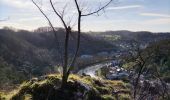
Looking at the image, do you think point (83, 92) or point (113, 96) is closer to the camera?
point (83, 92)

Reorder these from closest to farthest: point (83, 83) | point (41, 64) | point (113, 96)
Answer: point (83, 83)
point (113, 96)
point (41, 64)

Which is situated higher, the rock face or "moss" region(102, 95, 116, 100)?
the rock face

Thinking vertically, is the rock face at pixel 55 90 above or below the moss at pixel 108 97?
above

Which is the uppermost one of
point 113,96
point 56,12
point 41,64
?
point 56,12

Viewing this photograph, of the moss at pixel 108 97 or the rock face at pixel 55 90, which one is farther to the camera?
the moss at pixel 108 97

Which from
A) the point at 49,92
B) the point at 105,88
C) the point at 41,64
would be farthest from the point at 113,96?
the point at 41,64

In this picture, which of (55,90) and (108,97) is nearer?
(55,90)

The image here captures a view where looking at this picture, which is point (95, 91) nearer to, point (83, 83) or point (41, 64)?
point (83, 83)

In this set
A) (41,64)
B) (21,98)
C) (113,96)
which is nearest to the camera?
(21,98)

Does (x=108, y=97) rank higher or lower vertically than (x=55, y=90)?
lower

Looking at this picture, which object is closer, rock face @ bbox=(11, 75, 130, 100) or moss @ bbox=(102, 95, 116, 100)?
rock face @ bbox=(11, 75, 130, 100)

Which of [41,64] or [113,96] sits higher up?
[113,96]
